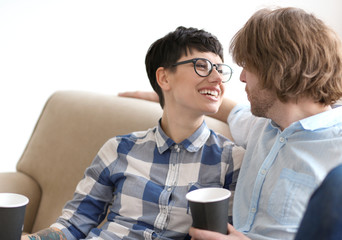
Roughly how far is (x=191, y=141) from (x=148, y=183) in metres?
0.22

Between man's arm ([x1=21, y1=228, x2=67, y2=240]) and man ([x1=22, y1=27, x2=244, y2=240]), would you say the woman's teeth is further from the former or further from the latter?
man's arm ([x1=21, y1=228, x2=67, y2=240])

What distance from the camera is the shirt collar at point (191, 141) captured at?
1723mm

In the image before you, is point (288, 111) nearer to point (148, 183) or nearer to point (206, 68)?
point (206, 68)

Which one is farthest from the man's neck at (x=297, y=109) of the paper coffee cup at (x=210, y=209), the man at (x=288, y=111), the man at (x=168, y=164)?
the paper coffee cup at (x=210, y=209)

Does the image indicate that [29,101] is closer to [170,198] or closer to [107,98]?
[107,98]

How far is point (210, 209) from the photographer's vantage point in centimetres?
118

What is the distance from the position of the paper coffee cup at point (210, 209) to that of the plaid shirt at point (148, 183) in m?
0.40

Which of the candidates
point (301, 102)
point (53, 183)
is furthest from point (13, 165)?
point (301, 102)

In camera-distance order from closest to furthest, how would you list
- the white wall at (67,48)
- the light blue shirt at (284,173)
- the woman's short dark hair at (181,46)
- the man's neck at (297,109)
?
the light blue shirt at (284,173) < the man's neck at (297,109) < the woman's short dark hair at (181,46) < the white wall at (67,48)

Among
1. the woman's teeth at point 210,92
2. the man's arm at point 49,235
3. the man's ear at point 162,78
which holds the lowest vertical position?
the man's arm at point 49,235

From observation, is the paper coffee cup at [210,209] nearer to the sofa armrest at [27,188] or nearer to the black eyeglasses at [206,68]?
the black eyeglasses at [206,68]

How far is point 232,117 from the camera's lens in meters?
1.92

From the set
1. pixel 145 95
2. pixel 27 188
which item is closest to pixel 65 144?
pixel 27 188

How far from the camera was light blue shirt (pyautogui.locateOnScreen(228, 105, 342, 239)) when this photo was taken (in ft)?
4.52
